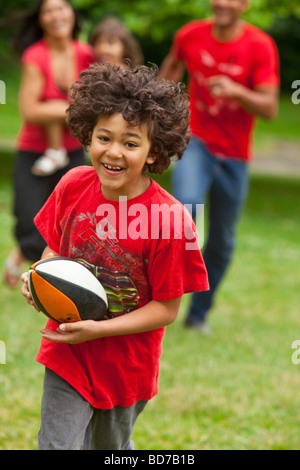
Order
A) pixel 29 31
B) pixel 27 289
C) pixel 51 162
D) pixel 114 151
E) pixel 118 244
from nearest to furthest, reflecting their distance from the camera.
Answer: pixel 114 151 < pixel 118 244 < pixel 27 289 < pixel 51 162 < pixel 29 31

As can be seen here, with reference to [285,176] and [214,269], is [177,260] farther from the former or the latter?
[285,176]

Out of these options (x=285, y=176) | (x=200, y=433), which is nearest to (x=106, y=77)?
(x=200, y=433)

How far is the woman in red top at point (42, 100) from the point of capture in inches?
209

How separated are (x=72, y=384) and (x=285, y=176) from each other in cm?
1455

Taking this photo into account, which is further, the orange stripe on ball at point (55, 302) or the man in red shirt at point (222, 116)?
the man in red shirt at point (222, 116)

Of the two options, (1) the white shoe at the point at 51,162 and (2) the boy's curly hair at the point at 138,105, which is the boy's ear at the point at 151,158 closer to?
(2) the boy's curly hair at the point at 138,105

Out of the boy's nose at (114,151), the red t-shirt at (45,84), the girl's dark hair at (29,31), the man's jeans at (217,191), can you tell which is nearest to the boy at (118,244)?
the boy's nose at (114,151)

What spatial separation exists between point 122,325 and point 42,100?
3209mm

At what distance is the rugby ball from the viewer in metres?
2.58

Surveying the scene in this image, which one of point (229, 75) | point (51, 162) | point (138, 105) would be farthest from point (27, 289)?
point (229, 75)

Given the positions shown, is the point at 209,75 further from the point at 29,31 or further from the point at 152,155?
the point at 152,155

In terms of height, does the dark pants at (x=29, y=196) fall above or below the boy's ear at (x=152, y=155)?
below

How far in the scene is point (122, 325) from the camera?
2545 mm

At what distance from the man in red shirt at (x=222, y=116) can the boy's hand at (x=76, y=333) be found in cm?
268
